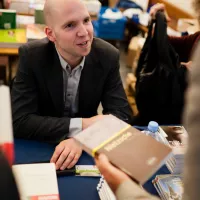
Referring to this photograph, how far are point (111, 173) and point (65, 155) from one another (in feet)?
1.77

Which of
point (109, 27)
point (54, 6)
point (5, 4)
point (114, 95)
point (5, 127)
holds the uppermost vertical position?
point (54, 6)

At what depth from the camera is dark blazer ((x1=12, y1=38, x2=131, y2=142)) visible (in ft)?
5.25

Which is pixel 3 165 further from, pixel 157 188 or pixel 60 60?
pixel 60 60

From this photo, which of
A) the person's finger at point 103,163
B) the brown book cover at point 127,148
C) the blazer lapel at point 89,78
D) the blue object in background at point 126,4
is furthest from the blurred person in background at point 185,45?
the blue object in background at point 126,4

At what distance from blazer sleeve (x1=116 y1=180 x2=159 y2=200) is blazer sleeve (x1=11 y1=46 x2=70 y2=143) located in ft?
2.49

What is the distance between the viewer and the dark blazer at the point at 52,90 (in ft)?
5.25

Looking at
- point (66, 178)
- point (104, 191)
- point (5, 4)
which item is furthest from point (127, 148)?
point (5, 4)

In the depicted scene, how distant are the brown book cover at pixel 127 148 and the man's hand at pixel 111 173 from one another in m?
0.01

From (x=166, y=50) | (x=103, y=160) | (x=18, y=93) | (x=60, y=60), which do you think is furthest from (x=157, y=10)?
(x=103, y=160)

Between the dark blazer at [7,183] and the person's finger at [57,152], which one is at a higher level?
the dark blazer at [7,183]

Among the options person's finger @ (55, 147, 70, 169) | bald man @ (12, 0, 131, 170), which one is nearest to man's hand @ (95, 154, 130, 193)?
person's finger @ (55, 147, 70, 169)

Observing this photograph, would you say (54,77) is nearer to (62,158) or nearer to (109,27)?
(62,158)

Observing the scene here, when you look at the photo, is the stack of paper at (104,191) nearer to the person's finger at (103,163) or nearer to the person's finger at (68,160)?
the person's finger at (68,160)

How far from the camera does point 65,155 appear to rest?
4.57ft
